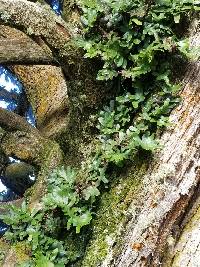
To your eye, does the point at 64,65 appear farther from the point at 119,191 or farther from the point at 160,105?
the point at 119,191

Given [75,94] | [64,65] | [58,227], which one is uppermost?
[64,65]

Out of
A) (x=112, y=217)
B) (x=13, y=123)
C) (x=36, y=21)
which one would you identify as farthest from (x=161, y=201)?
(x=13, y=123)

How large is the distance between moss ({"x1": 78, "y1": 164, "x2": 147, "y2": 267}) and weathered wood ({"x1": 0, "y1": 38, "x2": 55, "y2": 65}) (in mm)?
1125

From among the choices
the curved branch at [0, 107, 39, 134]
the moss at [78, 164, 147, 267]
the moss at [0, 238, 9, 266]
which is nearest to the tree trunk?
the moss at [78, 164, 147, 267]

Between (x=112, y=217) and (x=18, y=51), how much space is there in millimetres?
1430

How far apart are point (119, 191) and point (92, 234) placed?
1.14ft

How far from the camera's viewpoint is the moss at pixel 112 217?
260cm

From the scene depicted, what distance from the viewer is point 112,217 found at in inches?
106

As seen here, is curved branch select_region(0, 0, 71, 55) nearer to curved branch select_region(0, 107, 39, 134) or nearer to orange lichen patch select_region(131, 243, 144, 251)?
curved branch select_region(0, 107, 39, 134)

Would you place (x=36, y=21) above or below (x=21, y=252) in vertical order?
above

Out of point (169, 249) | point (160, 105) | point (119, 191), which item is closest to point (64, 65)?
point (160, 105)

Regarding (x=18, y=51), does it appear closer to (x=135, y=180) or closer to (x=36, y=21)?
(x=36, y=21)

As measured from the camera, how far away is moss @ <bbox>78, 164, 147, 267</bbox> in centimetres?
260

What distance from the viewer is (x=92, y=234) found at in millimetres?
2725
